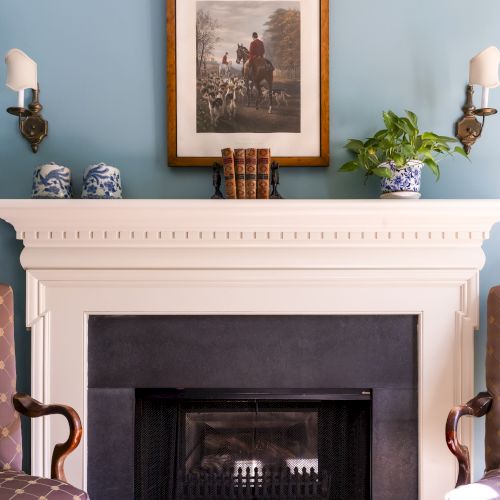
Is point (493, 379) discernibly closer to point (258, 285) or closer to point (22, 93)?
point (258, 285)

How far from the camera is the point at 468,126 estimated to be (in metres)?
2.01

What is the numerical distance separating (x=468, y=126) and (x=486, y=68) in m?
0.23

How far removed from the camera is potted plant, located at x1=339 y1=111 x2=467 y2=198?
72.6 inches

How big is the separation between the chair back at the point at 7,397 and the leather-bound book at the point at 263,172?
874 mm

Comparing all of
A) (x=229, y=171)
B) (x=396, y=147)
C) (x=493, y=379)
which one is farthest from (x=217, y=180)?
(x=493, y=379)

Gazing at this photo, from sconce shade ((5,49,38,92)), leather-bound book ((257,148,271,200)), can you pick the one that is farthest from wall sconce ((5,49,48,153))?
leather-bound book ((257,148,271,200))

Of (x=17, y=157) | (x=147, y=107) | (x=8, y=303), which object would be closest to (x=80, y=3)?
(x=147, y=107)

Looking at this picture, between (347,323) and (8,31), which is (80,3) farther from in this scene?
(347,323)

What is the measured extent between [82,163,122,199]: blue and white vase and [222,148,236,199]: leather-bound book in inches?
15.3

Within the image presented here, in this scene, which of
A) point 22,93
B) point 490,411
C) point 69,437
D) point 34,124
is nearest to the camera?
point 69,437

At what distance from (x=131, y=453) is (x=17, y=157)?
45.2 inches

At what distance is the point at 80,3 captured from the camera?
2021mm

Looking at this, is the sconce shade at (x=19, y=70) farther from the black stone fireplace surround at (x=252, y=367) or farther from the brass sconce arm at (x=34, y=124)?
the black stone fireplace surround at (x=252, y=367)

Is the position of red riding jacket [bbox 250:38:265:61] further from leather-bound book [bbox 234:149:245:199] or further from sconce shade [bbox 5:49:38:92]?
sconce shade [bbox 5:49:38:92]
